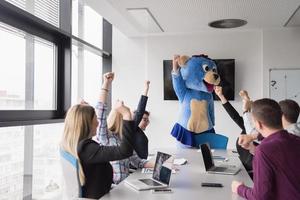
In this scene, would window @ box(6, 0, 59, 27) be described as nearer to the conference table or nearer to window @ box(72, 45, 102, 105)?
window @ box(72, 45, 102, 105)

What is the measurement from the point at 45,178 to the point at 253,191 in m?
2.63

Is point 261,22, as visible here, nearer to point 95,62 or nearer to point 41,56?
point 95,62

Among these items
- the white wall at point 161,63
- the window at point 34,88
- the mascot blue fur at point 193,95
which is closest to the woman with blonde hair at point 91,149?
the window at point 34,88

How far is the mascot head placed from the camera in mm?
3889

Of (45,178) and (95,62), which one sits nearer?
(45,178)

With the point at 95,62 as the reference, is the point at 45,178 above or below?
below

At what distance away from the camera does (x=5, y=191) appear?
2971 mm

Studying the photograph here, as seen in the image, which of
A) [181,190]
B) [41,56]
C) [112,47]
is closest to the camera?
[181,190]

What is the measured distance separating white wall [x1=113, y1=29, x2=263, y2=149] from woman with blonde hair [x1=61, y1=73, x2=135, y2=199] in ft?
10.6

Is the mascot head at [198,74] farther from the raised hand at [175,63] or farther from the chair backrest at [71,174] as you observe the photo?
the chair backrest at [71,174]

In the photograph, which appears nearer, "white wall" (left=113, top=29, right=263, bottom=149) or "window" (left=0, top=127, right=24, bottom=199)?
"window" (left=0, top=127, right=24, bottom=199)

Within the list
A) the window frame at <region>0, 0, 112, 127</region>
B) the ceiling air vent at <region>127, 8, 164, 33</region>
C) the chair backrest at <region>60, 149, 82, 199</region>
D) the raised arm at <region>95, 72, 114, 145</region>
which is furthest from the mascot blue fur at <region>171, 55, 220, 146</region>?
the chair backrest at <region>60, 149, 82, 199</region>

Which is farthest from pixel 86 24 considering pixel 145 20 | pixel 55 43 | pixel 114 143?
pixel 114 143

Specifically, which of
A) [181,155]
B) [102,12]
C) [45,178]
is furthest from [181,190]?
[102,12]
